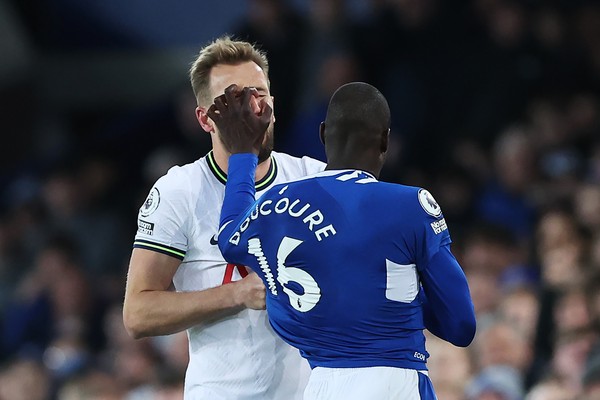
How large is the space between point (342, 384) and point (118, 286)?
21.5 ft

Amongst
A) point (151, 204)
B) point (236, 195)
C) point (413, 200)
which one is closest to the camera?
point (413, 200)

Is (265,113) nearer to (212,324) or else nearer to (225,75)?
(225,75)

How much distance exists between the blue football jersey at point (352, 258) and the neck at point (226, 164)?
481 mm

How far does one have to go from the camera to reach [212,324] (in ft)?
13.7

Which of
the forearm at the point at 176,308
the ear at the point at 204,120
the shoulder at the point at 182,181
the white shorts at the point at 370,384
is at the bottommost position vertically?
the white shorts at the point at 370,384

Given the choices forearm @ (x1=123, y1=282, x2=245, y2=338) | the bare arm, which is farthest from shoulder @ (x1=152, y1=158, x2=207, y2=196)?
forearm @ (x1=123, y1=282, x2=245, y2=338)

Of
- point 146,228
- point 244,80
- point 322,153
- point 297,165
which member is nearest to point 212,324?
point 146,228

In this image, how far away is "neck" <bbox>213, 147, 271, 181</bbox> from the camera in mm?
A: 4277

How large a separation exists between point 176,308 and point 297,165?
0.71 metres

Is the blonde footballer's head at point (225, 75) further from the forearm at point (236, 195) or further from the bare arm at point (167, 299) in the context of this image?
the bare arm at point (167, 299)

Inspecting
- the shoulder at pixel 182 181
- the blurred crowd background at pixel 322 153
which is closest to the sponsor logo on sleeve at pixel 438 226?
the shoulder at pixel 182 181

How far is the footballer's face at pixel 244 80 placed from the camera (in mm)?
4203

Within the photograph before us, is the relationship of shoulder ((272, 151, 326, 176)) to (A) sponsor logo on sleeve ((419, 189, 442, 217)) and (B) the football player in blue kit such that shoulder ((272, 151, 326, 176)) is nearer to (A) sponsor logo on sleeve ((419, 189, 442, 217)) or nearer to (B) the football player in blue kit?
(B) the football player in blue kit

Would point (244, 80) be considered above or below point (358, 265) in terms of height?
above
